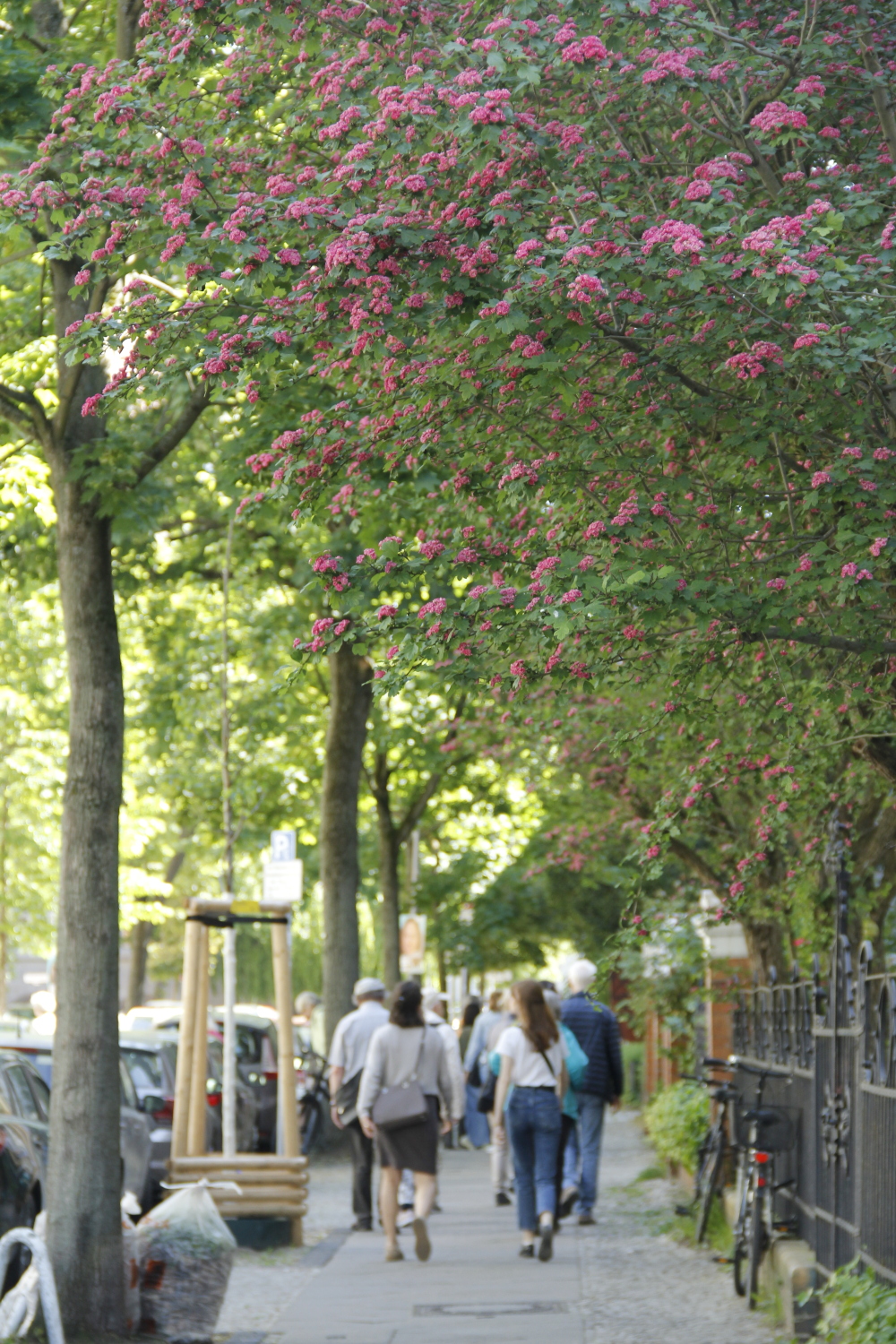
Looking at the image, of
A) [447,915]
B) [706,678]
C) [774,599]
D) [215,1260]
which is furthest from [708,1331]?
[447,915]

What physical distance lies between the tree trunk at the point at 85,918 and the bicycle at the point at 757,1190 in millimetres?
3346

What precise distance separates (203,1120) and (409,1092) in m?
1.74

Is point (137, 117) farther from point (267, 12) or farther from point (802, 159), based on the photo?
point (802, 159)

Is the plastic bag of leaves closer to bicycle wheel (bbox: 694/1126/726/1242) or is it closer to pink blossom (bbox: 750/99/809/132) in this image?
bicycle wheel (bbox: 694/1126/726/1242)

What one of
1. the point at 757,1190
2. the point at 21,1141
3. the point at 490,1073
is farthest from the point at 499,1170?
the point at 21,1141

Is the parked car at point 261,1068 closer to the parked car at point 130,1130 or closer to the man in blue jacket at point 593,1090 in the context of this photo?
the parked car at point 130,1130

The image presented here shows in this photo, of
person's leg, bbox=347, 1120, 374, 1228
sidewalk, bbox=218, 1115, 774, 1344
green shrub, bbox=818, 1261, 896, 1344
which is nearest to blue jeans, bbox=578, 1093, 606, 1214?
sidewalk, bbox=218, 1115, 774, 1344

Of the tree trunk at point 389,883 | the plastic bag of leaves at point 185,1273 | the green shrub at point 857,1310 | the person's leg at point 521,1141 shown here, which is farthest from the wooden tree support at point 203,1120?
the tree trunk at point 389,883

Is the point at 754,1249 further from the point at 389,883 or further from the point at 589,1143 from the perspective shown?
the point at 389,883

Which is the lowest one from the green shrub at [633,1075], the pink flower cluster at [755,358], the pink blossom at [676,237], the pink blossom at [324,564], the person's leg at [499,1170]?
the green shrub at [633,1075]

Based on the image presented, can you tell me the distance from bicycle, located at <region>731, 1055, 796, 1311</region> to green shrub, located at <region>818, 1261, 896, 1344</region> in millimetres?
2763

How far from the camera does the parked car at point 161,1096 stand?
14.7 metres

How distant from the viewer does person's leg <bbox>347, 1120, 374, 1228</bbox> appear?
1444cm

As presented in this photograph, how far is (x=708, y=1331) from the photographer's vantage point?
9102 millimetres
